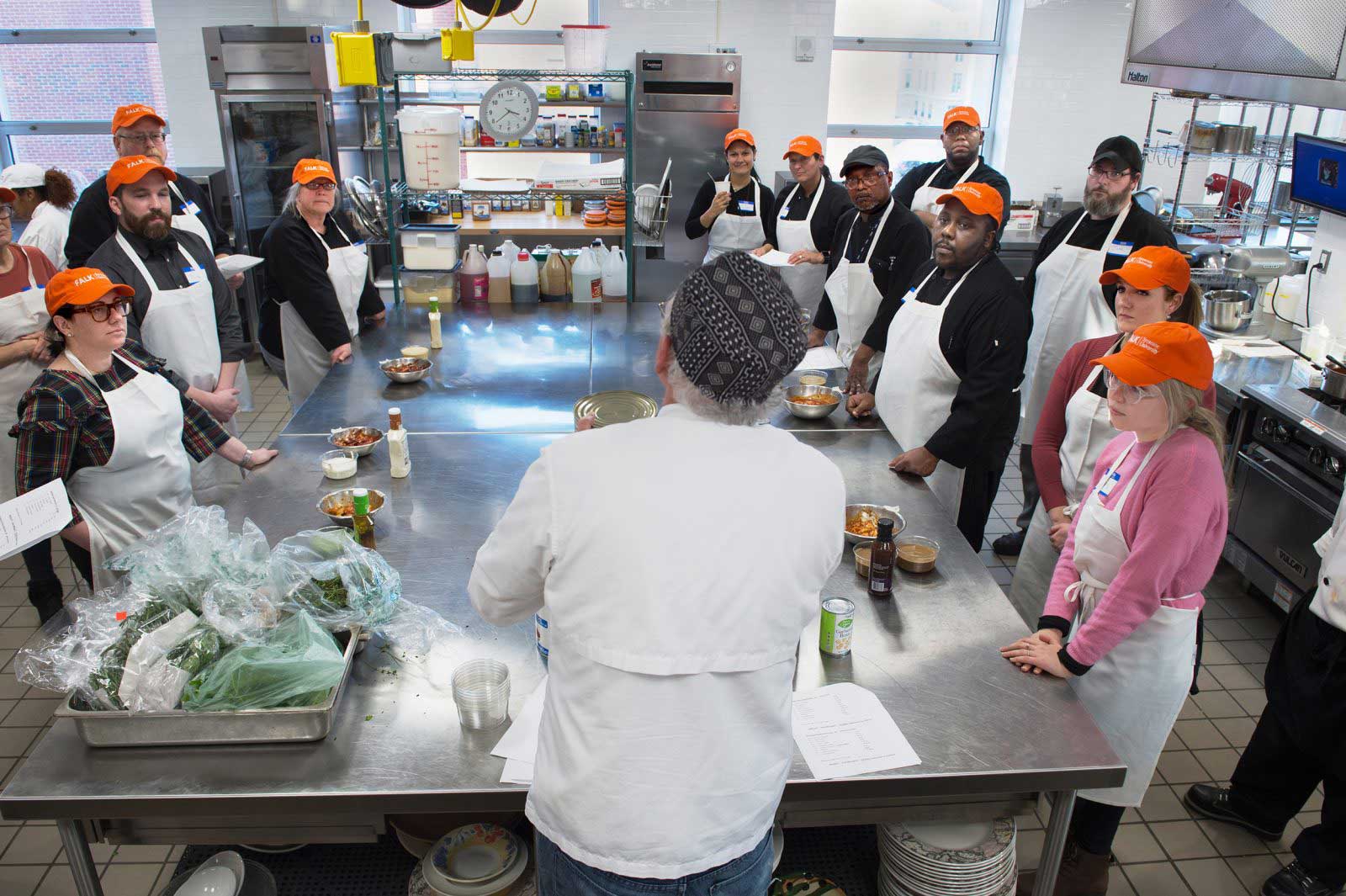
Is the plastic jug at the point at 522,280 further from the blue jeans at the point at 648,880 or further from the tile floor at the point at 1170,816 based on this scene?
the blue jeans at the point at 648,880

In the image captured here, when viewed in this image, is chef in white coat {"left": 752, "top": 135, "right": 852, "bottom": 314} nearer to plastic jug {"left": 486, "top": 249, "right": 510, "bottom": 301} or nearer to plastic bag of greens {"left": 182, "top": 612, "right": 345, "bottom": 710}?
plastic jug {"left": 486, "top": 249, "right": 510, "bottom": 301}

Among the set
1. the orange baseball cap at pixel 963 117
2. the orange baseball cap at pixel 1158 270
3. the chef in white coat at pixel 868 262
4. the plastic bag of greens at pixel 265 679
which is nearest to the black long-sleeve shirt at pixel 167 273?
the plastic bag of greens at pixel 265 679

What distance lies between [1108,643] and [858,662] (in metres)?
0.58

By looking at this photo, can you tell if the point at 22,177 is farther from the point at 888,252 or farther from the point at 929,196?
the point at 929,196

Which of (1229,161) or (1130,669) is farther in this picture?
(1229,161)

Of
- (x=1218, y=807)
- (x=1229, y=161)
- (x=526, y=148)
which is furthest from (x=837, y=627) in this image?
(x=1229, y=161)

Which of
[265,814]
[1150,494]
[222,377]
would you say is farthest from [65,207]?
[1150,494]

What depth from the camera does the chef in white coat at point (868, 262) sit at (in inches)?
161

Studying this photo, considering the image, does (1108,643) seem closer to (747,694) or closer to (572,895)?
(747,694)

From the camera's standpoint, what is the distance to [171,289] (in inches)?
155

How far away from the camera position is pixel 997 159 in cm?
761

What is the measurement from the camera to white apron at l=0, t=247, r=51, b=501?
3734 mm

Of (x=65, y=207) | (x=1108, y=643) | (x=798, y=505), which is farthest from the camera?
(x=65, y=207)

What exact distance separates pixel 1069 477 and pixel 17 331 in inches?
159
